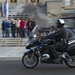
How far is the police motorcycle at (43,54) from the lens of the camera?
530 inches

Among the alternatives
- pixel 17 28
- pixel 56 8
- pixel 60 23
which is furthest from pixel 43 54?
pixel 56 8

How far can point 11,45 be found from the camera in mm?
24500

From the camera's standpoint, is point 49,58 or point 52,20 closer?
point 49,58

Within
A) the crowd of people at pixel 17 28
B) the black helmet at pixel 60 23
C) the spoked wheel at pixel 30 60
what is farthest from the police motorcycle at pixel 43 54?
the crowd of people at pixel 17 28

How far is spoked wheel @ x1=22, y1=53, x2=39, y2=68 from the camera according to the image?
13625 mm

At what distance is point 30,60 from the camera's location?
1366 cm

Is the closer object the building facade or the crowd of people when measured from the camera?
the crowd of people

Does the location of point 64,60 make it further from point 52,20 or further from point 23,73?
point 52,20

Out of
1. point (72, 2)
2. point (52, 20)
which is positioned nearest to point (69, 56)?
point (52, 20)

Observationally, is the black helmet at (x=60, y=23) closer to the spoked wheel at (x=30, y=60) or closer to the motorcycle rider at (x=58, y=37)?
the motorcycle rider at (x=58, y=37)

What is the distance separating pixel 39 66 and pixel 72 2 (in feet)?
115

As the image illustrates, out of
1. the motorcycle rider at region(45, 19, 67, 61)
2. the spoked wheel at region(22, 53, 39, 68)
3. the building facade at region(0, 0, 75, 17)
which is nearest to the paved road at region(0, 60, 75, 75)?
the spoked wheel at region(22, 53, 39, 68)

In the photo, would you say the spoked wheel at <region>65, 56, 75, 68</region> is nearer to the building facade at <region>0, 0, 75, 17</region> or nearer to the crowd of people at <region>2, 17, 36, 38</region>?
the crowd of people at <region>2, 17, 36, 38</region>

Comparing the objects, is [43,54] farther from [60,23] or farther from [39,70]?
[60,23]
